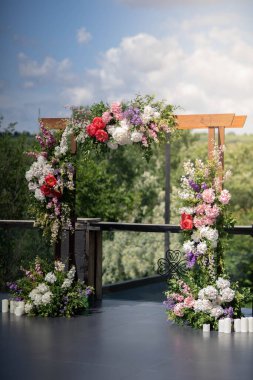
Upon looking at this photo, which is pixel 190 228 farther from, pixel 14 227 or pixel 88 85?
pixel 88 85

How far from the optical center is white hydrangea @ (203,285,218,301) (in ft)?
21.9

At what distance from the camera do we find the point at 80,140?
7.55 meters

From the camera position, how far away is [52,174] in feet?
24.8

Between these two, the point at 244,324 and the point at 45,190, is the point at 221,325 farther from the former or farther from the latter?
the point at 45,190

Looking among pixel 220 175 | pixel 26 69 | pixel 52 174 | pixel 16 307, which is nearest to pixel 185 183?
pixel 220 175

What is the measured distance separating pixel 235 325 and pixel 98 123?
227 cm

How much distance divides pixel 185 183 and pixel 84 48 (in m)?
15.0

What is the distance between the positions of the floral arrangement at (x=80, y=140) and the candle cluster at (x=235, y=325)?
1.75m

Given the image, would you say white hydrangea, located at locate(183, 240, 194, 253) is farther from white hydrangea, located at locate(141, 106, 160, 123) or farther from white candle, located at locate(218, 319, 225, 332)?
white hydrangea, located at locate(141, 106, 160, 123)

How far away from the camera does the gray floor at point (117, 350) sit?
5113 millimetres

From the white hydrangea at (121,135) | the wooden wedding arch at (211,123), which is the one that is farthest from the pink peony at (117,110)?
the wooden wedding arch at (211,123)

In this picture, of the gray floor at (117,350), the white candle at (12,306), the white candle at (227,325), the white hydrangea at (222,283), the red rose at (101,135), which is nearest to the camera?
the gray floor at (117,350)

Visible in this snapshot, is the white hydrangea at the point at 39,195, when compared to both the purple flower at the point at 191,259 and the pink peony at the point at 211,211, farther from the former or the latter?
the pink peony at the point at 211,211

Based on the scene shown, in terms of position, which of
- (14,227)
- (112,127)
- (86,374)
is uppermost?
(112,127)
